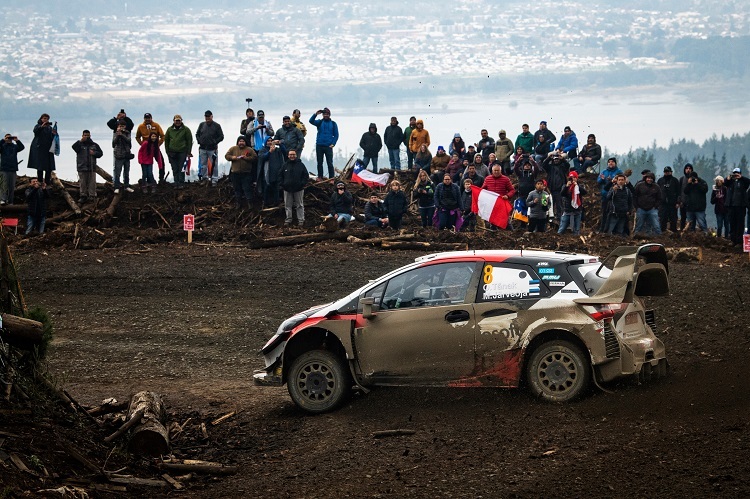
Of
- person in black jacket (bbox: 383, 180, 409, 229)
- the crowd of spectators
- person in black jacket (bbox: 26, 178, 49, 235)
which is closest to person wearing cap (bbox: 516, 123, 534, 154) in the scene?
the crowd of spectators

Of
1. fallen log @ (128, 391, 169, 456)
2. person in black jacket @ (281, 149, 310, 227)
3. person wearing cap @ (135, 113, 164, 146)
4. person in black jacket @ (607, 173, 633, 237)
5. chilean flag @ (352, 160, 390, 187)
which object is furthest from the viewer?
chilean flag @ (352, 160, 390, 187)

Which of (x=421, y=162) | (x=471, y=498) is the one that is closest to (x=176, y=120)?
(x=421, y=162)

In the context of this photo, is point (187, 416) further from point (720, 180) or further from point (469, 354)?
point (720, 180)

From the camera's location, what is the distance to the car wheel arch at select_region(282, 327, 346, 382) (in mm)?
12672

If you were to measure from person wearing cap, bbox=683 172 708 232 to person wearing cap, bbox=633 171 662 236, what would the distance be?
62.6 inches

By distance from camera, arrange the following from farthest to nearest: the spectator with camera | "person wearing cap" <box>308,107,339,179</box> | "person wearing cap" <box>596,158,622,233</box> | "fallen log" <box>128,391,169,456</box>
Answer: "person wearing cap" <box>308,107,339,179</box>, the spectator with camera, "person wearing cap" <box>596,158,622,233</box>, "fallen log" <box>128,391,169,456</box>

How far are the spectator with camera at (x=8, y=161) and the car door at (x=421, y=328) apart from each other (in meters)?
19.1

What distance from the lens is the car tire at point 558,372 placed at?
1138cm

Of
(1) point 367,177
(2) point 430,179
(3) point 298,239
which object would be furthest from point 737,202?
(1) point 367,177

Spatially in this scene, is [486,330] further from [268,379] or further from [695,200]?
[695,200]

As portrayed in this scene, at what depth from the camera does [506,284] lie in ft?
39.0

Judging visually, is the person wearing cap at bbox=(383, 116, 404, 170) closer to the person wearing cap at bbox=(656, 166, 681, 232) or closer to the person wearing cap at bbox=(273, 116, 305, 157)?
the person wearing cap at bbox=(273, 116, 305, 157)

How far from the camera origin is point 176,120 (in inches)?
1147

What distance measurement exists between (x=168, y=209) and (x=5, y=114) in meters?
180
